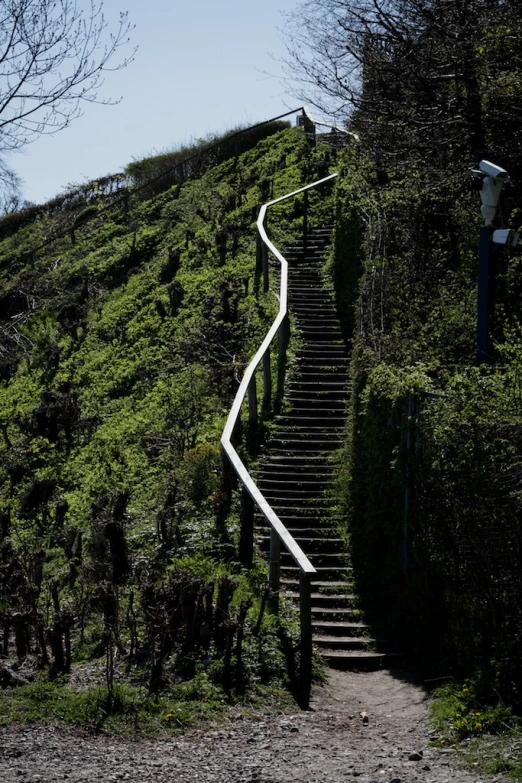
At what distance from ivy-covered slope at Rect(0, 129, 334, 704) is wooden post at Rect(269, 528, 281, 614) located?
1.43 feet

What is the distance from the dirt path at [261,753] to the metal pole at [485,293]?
336 cm

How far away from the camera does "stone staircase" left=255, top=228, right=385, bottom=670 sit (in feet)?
30.5

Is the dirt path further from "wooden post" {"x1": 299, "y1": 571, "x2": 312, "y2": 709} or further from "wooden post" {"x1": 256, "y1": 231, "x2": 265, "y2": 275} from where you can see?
"wooden post" {"x1": 256, "y1": 231, "x2": 265, "y2": 275}

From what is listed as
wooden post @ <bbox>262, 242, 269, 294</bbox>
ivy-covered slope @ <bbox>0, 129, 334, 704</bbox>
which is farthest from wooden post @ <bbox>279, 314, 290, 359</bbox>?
wooden post @ <bbox>262, 242, 269, 294</bbox>

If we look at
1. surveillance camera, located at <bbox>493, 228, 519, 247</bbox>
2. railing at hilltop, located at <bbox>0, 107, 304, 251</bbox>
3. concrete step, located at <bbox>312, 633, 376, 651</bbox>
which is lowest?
concrete step, located at <bbox>312, 633, 376, 651</bbox>

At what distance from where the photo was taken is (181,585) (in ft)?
26.9

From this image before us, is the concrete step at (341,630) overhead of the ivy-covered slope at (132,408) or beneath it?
beneath

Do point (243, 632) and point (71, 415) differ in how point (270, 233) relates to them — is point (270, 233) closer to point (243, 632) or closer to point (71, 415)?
point (71, 415)

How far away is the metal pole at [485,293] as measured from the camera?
30.1ft

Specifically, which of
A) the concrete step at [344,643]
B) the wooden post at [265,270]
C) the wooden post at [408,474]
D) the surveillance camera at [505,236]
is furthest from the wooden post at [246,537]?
the wooden post at [265,270]

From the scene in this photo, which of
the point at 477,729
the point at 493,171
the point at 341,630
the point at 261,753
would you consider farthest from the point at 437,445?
the point at 261,753

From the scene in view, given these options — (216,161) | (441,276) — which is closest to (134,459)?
(441,276)

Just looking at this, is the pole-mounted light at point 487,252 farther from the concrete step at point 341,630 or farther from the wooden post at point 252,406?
the wooden post at point 252,406

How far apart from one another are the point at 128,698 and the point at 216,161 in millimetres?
31166
